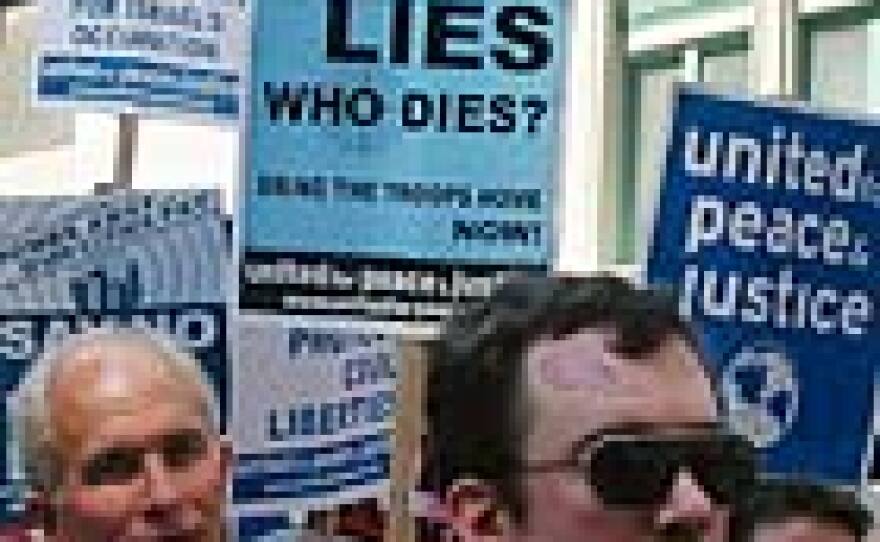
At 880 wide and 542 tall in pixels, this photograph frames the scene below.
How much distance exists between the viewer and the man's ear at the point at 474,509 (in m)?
2.78

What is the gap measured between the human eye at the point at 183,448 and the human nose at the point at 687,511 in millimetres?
1339

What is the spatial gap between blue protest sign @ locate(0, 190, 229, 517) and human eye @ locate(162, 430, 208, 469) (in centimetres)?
46

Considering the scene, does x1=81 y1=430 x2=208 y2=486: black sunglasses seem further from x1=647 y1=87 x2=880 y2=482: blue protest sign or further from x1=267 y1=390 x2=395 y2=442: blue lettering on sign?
x1=647 y1=87 x2=880 y2=482: blue protest sign

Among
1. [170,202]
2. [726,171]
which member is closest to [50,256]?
[170,202]

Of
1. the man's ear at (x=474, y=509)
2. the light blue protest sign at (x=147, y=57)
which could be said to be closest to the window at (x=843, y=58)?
the light blue protest sign at (x=147, y=57)

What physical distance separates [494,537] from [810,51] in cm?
668

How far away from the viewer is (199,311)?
177 inches

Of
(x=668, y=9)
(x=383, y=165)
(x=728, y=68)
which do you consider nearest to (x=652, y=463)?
(x=383, y=165)

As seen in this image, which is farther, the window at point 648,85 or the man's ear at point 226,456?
the window at point 648,85

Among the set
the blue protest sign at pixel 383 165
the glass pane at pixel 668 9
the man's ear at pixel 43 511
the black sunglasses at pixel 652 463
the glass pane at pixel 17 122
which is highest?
the glass pane at pixel 668 9

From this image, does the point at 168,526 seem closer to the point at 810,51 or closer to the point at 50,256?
the point at 50,256

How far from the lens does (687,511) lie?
2719 millimetres

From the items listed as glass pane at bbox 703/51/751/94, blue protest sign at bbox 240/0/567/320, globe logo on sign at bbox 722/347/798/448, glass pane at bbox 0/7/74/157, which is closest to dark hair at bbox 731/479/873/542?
globe logo on sign at bbox 722/347/798/448

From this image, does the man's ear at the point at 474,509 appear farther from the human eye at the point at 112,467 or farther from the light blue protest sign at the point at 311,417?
the light blue protest sign at the point at 311,417
